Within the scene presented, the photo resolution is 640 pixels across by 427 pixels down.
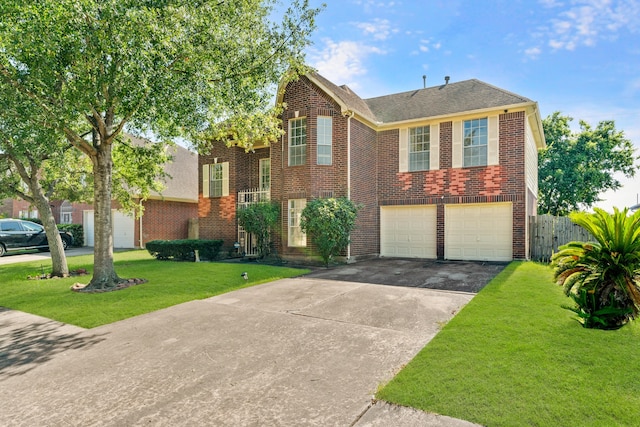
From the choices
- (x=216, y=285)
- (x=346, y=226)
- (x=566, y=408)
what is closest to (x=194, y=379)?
(x=566, y=408)

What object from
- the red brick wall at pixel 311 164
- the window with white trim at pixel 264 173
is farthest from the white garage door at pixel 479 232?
the window with white trim at pixel 264 173

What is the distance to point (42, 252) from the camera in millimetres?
→ 18844

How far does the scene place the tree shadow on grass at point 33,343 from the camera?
4.30m

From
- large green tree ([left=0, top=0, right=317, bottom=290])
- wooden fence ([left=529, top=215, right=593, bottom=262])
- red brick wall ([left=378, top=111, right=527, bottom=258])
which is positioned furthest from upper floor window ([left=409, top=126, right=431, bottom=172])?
large green tree ([left=0, top=0, right=317, bottom=290])

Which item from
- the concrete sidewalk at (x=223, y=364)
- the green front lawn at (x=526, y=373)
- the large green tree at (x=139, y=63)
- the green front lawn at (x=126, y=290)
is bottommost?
the green front lawn at (x=126, y=290)

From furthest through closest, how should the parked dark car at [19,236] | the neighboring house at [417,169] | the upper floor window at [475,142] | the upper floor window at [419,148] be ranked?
the parked dark car at [19,236], the upper floor window at [419,148], the upper floor window at [475,142], the neighboring house at [417,169]

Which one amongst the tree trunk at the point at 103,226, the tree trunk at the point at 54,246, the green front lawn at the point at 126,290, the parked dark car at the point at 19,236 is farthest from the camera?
the parked dark car at the point at 19,236

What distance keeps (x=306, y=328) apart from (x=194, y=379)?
1.95m

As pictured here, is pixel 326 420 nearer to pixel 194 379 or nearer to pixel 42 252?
pixel 194 379

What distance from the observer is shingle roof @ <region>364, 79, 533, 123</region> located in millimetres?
13227

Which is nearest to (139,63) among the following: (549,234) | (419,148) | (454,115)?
(419,148)

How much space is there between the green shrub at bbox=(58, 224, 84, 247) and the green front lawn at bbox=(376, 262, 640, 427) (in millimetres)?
24642

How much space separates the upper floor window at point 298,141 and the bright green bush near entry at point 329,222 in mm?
2311

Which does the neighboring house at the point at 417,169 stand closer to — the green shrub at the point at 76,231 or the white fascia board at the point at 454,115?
the white fascia board at the point at 454,115
